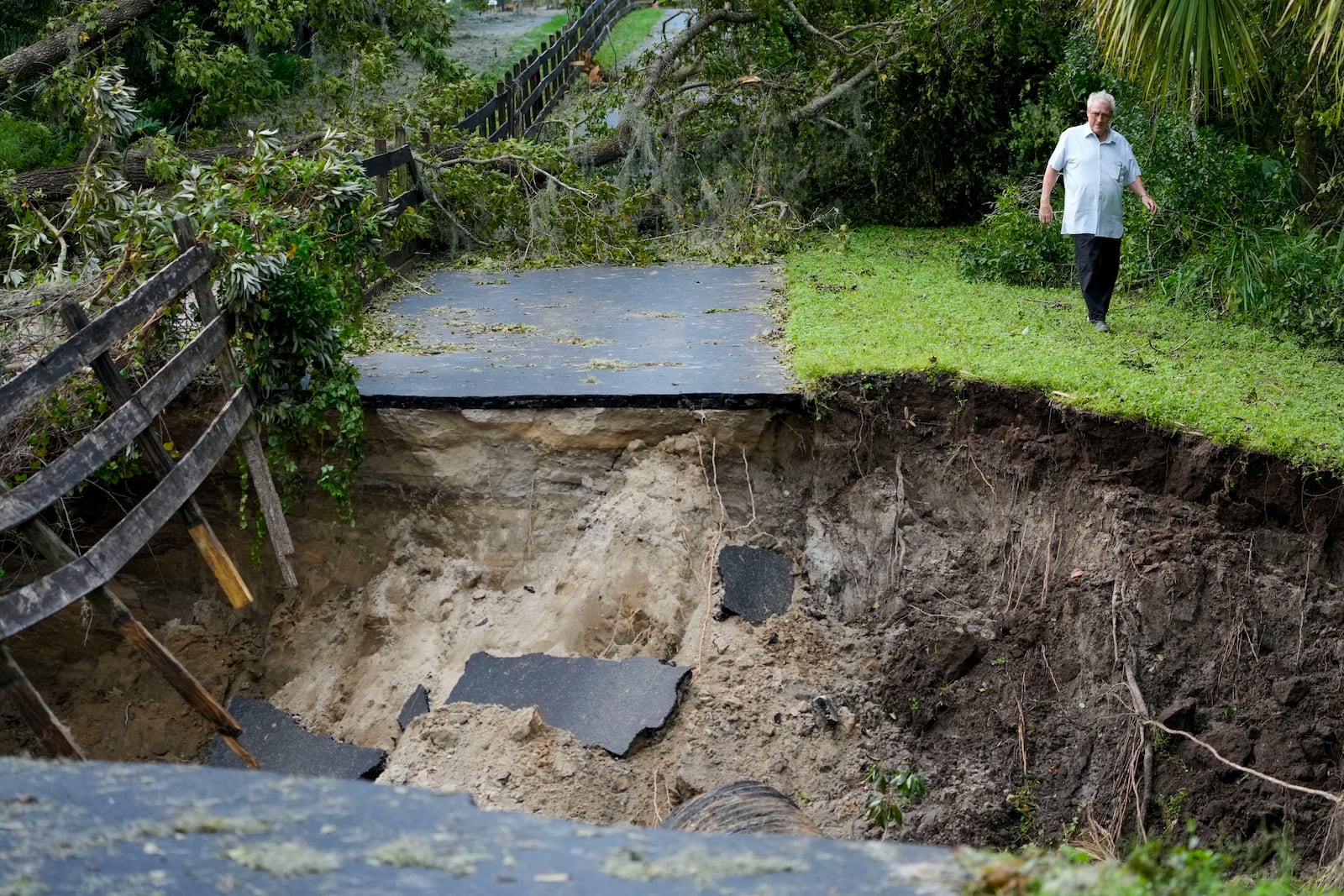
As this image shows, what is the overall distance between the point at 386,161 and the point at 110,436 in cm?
557

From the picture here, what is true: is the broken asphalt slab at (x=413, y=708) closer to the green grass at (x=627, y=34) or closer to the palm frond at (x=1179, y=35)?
the palm frond at (x=1179, y=35)

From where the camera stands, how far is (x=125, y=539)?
5.45 m

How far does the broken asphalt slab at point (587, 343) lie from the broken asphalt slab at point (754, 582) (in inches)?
36.3

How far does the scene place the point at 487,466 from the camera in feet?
24.1

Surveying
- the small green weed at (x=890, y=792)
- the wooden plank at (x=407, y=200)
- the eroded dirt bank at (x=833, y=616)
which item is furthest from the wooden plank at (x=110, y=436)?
the wooden plank at (x=407, y=200)

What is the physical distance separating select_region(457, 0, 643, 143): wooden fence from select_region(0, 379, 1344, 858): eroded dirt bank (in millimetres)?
6982

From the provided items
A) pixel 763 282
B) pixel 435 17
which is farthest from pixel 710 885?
pixel 435 17

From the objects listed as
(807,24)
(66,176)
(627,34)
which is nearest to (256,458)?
(66,176)

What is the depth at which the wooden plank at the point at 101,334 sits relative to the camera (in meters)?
4.84

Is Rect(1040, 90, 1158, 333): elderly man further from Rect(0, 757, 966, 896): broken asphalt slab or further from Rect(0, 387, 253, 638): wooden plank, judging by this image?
Rect(0, 757, 966, 896): broken asphalt slab

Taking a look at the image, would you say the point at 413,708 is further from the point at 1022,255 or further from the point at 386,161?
the point at 1022,255

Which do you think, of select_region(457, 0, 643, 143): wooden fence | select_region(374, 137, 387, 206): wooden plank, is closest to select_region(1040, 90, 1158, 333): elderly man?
select_region(374, 137, 387, 206): wooden plank

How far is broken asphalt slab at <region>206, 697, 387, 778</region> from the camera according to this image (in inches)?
243

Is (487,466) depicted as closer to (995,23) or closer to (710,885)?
(710,885)
